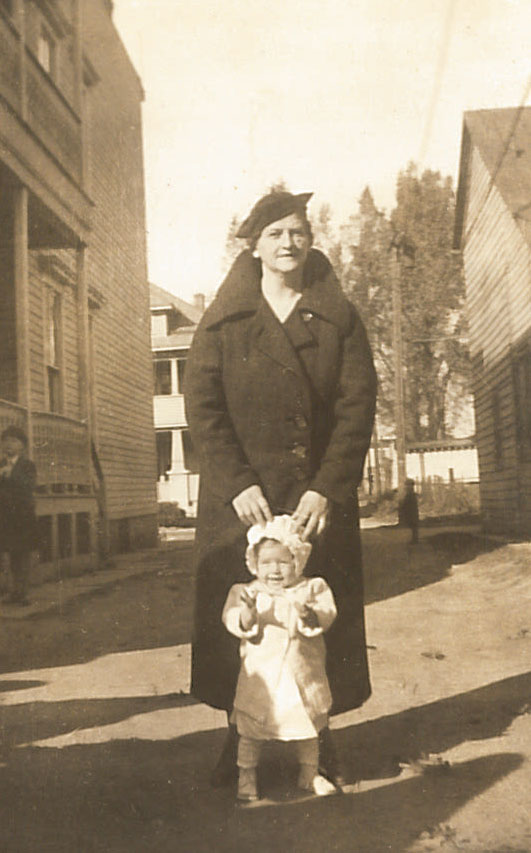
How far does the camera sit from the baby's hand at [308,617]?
2627 millimetres

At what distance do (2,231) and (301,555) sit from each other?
2.39m

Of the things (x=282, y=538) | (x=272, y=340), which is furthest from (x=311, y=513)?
(x=272, y=340)

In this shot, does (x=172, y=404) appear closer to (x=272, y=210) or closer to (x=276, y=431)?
(x=276, y=431)

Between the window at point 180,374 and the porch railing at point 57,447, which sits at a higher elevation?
the window at point 180,374

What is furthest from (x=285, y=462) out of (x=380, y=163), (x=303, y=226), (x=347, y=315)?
(x=380, y=163)

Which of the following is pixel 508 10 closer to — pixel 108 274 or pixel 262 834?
pixel 108 274

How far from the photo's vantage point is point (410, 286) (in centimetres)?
356

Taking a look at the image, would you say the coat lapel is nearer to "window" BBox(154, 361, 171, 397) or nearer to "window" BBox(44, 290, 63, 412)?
"window" BBox(154, 361, 171, 397)

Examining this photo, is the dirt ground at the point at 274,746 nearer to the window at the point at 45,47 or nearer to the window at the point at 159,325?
the window at the point at 159,325

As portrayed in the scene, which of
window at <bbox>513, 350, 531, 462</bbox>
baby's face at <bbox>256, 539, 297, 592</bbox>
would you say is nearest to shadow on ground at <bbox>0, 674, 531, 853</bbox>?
baby's face at <bbox>256, 539, 297, 592</bbox>

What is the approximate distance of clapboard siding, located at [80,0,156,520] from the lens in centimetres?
355

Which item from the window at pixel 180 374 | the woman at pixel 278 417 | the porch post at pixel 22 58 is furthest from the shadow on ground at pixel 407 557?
the porch post at pixel 22 58

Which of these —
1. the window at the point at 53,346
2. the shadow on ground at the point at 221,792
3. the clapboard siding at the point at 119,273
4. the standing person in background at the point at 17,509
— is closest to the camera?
Result: the shadow on ground at the point at 221,792

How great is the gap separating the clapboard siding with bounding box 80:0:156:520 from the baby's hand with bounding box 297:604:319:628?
1001 mm
